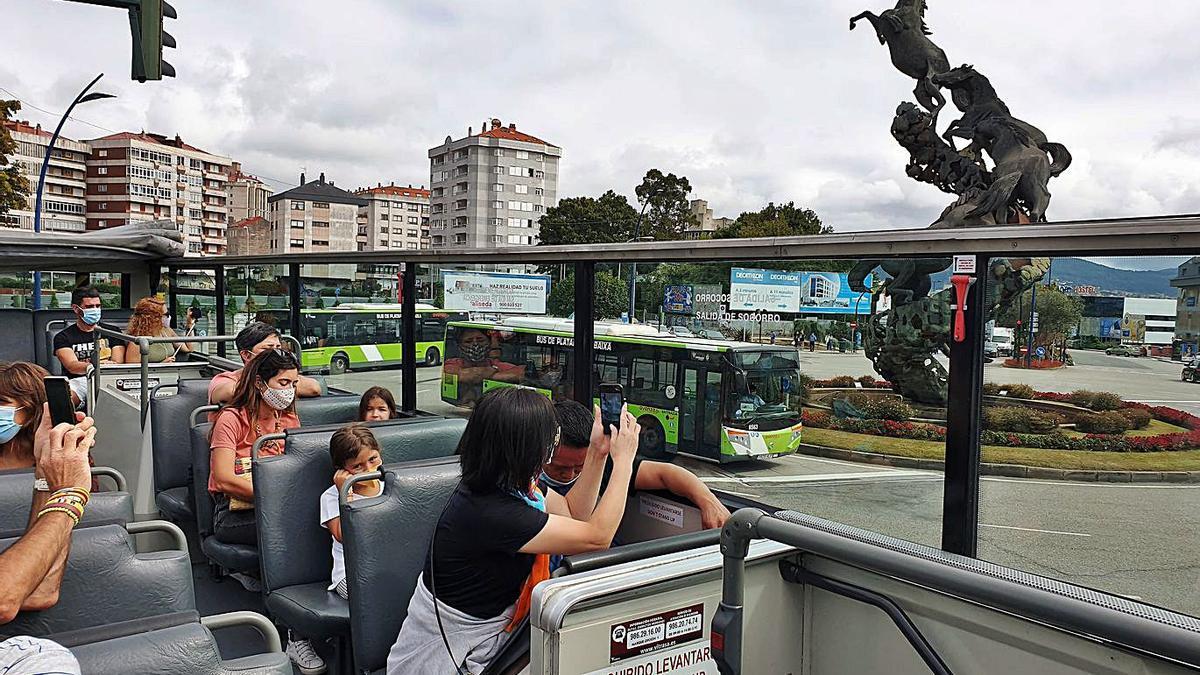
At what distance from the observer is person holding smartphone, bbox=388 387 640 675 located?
2586mm

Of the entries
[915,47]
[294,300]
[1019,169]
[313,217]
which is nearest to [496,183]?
[313,217]

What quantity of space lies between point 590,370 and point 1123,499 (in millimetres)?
2516

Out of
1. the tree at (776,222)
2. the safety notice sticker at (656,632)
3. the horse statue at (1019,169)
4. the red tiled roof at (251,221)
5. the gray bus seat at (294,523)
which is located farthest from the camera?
the red tiled roof at (251,221)

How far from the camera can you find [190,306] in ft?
35.9

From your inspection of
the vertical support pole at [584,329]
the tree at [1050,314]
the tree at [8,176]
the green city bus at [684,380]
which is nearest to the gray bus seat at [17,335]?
the green city bus at [684,380]

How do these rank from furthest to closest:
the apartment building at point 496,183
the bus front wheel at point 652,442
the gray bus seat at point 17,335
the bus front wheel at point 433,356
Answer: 1. the apartment building at point 496,183
2. the gray bus seat at point 17,335
3. the bus front wheel at point 433,356
4. the bus front wheel at point 652,442

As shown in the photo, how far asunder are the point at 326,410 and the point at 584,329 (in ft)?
5.72

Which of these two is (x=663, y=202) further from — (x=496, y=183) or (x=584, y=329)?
(x=584, y=329)

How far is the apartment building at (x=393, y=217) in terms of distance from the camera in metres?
123

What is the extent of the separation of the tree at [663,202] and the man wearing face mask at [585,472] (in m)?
57.1

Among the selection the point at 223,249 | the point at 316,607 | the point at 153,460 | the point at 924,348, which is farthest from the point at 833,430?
the point at 223,249

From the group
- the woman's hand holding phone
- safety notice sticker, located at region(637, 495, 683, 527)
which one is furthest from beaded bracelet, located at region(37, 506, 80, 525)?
safety notice sticker, located at region(637, 495, 683, 527)

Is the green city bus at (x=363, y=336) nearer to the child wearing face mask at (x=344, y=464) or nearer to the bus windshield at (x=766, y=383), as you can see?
the child wearing face mask at (x=344, y=464)

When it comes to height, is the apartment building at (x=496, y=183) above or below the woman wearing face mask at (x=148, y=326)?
above
